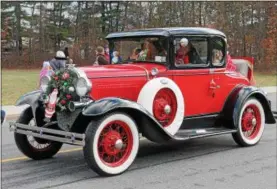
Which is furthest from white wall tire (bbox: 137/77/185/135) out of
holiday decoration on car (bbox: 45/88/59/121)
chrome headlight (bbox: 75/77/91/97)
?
holiday decoration on car (bbox: 45/88/59/121)

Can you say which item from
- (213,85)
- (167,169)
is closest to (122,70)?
(167,169)

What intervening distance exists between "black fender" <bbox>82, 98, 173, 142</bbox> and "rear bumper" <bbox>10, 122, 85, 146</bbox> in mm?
298

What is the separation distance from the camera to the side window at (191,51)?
6934mm

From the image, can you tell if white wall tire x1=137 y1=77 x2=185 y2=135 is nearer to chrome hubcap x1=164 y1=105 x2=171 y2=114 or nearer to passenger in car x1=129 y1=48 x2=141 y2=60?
chrome hubcap x1=164 y1=105 x2=171 y2=114

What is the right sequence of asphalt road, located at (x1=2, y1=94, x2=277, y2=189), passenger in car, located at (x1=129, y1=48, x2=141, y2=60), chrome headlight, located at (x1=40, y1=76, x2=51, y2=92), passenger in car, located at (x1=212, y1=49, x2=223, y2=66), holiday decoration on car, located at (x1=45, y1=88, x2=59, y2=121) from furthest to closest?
passenger in car, located at (x1=212, y1=49, x2=223, y2=66)
passenger in car, located at (x1=129, y1=48, x2=141, y2=60)
chrome headlight, located at (x1=40, y1=76, x2=51, y2=92)
holiday decoration on car, located at (x1=45, y1=88, x2=59, y2=121)
asphalt road, located at (x1=2, y1=94, x2=277, y2=189)

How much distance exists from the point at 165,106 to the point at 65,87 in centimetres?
143

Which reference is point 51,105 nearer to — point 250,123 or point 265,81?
point 250,123

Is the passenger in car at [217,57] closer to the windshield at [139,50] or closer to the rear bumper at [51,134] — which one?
the windshield at [139,50]

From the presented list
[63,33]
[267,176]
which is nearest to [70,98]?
[267,176]

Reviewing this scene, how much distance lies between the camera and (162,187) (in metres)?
5.24

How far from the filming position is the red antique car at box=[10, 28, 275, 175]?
5.83 m

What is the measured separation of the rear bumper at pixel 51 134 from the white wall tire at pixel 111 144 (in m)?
0.12

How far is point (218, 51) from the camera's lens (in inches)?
297

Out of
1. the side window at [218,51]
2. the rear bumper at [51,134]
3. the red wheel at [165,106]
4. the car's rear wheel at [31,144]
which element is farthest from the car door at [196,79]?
the car's rear wheel at [31,144]
